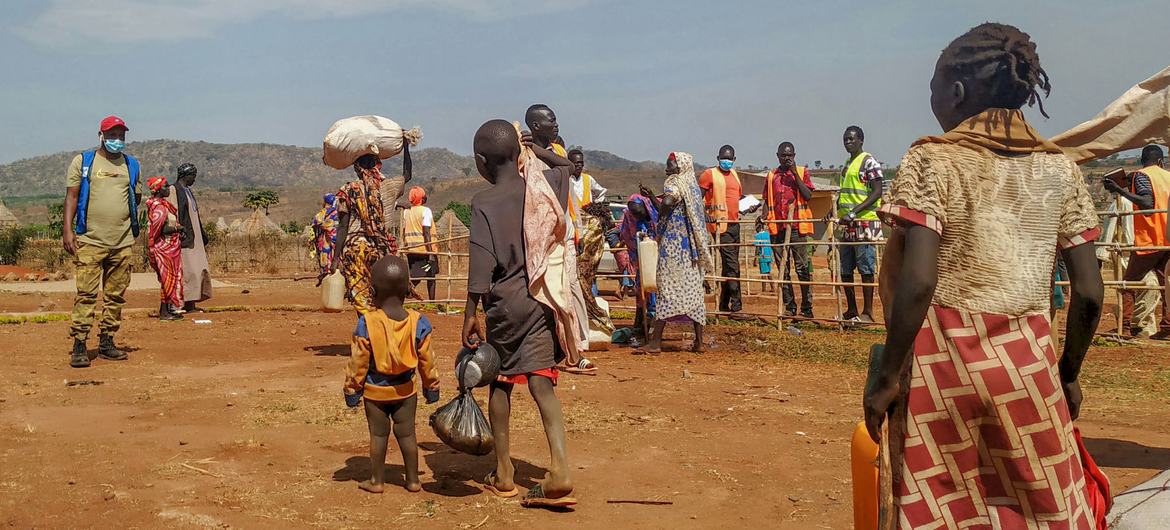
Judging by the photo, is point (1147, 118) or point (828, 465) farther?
point (828, 465)

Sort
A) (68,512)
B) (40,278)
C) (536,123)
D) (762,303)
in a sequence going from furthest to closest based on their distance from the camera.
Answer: (40,278) < (762,303) < (536,123) < (68,512)

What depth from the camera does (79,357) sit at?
29.5ft

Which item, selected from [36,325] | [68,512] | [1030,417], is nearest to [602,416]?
[68,512]

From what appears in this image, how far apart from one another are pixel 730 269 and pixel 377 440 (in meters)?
8.46

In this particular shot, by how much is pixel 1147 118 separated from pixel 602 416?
370cm

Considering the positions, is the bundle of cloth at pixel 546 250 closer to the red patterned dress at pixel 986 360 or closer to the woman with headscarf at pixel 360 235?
the red patterned dress at pixel 986 360

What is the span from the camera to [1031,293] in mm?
2754

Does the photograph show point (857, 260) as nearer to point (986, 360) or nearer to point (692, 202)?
point (692, 202)

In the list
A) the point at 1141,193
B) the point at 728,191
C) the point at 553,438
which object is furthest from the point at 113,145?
the point at 1141,193

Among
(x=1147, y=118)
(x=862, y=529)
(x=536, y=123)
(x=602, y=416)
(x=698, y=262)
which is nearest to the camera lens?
(x=862, y=529)

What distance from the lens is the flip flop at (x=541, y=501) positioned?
188 inches

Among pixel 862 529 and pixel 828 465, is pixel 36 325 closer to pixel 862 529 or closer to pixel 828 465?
pixel 828 465

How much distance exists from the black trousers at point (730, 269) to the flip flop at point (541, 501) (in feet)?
25.9

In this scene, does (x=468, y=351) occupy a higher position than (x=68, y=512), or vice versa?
(x=468, y=351)
